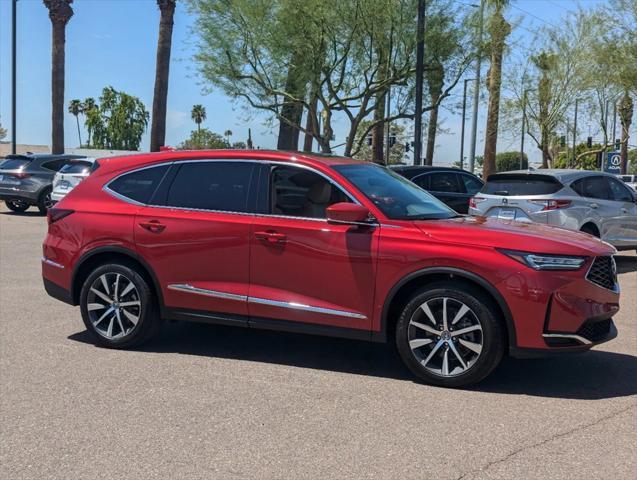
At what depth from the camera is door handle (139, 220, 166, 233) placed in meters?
5.88

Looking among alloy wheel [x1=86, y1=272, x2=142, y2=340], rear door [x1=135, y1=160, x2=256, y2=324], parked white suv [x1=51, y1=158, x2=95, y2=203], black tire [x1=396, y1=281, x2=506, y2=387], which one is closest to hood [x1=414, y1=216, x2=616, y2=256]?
black tire [x1=396, y1=281, x2=506, y2=387]

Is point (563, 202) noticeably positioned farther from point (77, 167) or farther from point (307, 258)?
point (77, 167)

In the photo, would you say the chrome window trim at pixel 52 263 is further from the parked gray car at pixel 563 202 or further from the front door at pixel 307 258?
the parked gray car at pixel 563 202

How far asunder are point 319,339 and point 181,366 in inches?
59.1

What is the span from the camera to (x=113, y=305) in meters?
6.09

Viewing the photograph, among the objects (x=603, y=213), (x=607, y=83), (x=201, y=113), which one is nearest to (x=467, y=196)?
(x=603, y=213)

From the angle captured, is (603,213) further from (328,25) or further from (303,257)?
(328,25)

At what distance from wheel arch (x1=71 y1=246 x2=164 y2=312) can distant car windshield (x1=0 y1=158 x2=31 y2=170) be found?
14824 mm

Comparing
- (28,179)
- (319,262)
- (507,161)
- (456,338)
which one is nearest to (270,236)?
(319,262)

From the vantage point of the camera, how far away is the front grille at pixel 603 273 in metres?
4.94

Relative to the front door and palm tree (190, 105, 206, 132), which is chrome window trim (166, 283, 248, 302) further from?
palm tree (190, 105, 206, 132)

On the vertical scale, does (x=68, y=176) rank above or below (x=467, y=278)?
above

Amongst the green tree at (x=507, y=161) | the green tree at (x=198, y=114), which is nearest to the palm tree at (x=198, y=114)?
the green tree at (x=198, y=114)

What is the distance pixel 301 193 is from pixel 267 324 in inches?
43.3
